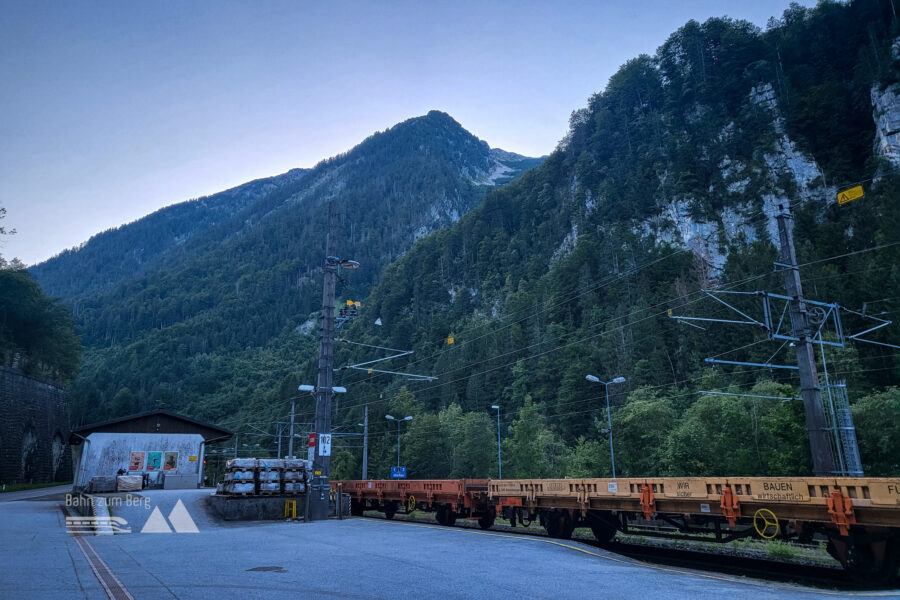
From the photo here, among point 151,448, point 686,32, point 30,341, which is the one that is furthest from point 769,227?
point 30,341

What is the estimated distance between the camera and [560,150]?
156125 mm

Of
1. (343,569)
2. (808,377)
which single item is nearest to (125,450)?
(343,569)

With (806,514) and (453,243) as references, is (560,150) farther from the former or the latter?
(806,514)

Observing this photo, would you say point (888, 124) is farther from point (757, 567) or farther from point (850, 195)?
point (757, 567)

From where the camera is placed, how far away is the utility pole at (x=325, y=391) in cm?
2015

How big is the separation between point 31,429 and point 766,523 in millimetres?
66438

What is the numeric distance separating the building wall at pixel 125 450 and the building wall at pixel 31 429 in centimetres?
2339

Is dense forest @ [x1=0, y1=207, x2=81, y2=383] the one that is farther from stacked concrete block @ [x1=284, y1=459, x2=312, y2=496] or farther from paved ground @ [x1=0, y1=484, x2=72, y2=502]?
stacked concrete block @ [x1=284, y1=459, x2=312, y2=496]

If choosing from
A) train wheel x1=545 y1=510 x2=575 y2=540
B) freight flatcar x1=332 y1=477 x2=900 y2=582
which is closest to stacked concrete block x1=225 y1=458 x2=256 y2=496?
freight flatcar x1=332 y1=477 x2=900 y2=582

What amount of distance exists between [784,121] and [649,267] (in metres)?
39.5

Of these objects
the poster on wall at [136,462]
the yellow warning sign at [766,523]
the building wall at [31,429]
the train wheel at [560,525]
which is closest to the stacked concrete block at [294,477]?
the train wheel at [560,525]

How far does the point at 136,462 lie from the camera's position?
3278 centimetres
